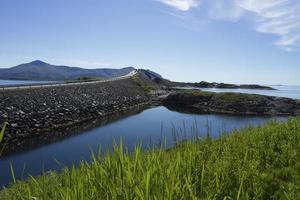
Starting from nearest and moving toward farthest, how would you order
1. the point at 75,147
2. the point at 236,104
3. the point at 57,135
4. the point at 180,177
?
the point at 180,177, the point at 75,147, the point at 57,135, the point at 236,104

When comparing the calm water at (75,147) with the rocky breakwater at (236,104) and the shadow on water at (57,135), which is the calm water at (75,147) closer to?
the shadow on water at (57,135)

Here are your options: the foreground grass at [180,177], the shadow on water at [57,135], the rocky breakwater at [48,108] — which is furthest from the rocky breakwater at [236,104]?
the foreground grass at [180,177]

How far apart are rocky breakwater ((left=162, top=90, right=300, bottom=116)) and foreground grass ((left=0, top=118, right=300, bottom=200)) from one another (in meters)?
78.2

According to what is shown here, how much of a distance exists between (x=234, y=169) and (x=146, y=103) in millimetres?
97979

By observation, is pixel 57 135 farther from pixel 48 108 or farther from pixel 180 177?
pixel 180 177

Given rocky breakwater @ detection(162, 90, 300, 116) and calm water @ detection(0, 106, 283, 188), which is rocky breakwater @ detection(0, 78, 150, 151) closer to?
calm water @ detection(0, 106, 283, 188)

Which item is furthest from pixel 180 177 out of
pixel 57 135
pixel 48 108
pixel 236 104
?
pixel 236 104

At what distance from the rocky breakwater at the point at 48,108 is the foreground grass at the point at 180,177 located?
35.4 metres

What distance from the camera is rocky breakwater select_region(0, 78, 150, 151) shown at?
46750mm

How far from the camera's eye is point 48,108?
189ft

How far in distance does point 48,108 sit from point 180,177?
2155 inches

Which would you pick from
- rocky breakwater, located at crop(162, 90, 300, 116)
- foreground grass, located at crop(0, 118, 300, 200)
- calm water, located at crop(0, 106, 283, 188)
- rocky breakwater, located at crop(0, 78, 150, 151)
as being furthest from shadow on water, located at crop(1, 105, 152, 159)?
rocky breakwater, located at crop(162, 90, 300, 116)

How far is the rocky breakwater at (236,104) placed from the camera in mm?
85562

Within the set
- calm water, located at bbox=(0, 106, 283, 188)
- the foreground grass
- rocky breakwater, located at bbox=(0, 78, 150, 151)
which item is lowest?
calm water, located at bbox=(0, 106, 283, 188)
